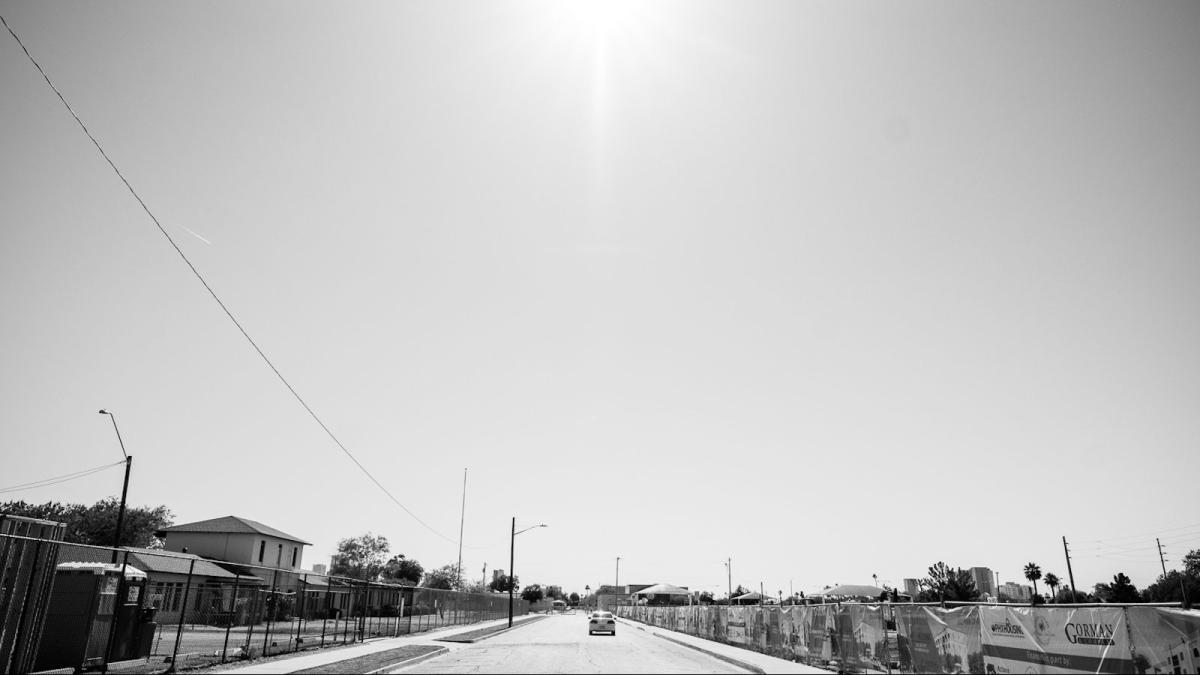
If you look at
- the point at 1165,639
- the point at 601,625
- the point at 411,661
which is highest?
the point at 1165,639

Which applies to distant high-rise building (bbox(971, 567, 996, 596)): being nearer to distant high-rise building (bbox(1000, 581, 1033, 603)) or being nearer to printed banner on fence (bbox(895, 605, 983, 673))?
distant high-rise building (bbox(1000, 581, 1033, 603))

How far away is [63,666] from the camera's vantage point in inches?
527

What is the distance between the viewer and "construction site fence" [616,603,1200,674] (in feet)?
32.2

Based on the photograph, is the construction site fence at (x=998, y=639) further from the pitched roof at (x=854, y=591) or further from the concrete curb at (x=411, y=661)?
the pitched roof at (x=854, y=591)

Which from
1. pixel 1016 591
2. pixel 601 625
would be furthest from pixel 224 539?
pixel 1016 591

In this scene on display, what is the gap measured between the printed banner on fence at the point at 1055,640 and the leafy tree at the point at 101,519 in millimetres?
83068

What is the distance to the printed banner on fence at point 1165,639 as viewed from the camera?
9297 millimetres

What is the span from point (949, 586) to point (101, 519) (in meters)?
93.0

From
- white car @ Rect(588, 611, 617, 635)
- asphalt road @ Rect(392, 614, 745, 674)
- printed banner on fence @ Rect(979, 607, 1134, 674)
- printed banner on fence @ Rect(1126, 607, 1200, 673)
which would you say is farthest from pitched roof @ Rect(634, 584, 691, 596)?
printed banner on fence @ Rect(1126, 607, 1200, 673)

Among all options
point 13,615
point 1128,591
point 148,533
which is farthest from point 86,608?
point 148,533

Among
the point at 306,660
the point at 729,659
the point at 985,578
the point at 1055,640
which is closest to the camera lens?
the point at 1055,640

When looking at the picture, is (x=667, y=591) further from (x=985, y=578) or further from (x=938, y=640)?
(x=938, y=640)

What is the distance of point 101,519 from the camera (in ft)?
245

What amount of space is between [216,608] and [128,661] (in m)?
29.3
